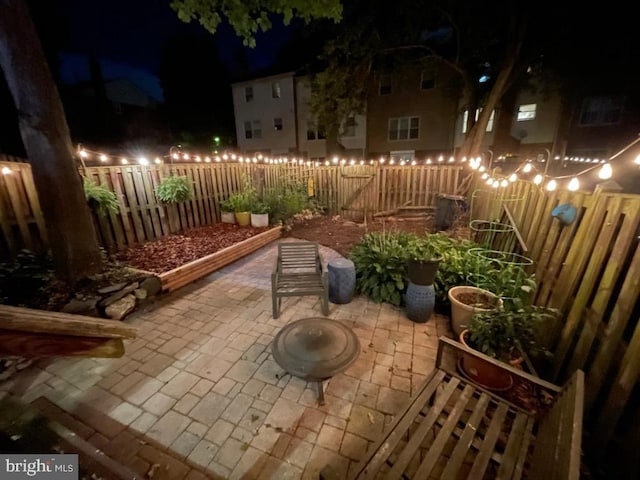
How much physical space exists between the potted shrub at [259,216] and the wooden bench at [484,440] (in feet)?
18.4

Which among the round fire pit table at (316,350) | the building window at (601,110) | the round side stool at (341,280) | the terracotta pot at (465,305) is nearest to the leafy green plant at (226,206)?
the round side stool at (341,280)

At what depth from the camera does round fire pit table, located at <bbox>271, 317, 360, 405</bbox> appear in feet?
6.98

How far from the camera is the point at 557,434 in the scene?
4.10 ft

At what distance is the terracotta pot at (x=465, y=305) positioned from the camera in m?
2.73

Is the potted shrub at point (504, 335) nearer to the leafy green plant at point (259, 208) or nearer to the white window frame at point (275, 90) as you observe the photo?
the leafy green plant at point (259, 208)

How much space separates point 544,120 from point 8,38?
22134 millimetres

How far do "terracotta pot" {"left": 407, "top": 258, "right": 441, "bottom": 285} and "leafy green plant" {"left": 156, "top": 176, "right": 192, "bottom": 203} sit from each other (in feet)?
16.7

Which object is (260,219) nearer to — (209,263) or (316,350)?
(209,263)

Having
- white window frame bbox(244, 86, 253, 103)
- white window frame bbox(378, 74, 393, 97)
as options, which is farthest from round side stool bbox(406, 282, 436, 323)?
white window frame bbox(244, 86, 253, 103)

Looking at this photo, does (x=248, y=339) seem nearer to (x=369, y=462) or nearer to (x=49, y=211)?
(x=369, y=462)

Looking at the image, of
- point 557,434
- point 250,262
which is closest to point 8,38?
point 250,262

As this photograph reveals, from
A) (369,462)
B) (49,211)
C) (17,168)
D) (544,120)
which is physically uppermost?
(544,120)

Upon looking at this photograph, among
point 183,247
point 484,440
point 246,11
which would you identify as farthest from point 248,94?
point 484,440

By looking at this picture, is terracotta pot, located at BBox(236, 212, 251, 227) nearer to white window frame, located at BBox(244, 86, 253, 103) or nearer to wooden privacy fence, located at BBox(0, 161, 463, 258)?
wooden privacy fence, located at BBox(0, 161, 463, 258)
